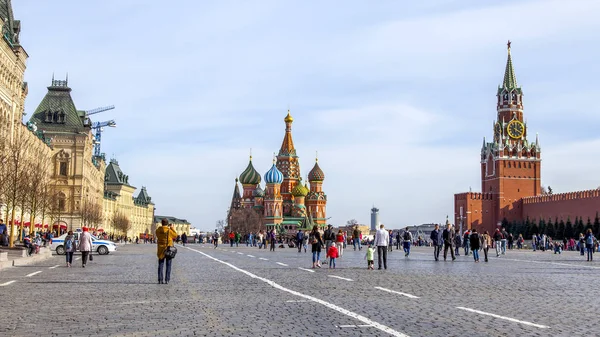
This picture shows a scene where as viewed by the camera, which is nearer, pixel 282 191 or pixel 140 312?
pixel 140 312

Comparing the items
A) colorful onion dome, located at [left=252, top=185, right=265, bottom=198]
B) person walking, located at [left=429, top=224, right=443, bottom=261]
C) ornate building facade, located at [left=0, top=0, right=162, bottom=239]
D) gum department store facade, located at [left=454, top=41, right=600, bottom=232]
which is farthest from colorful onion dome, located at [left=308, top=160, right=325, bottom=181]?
person walking, located at [left=429, top=224, right=443, bottom=261]

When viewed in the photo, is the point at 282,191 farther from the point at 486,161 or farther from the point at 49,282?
the point at 49,282

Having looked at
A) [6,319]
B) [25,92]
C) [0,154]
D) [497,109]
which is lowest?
[6,319]

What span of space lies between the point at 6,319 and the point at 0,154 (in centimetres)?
2906

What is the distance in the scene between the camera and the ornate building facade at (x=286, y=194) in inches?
5955

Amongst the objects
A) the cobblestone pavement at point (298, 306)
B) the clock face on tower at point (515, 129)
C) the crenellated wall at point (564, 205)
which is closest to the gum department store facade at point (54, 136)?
the cobblestone pavement at point (298, 306)

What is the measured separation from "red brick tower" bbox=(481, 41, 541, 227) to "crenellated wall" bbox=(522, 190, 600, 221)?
3.58 meters

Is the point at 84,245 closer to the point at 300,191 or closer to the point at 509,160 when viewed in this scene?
the point at 300,191

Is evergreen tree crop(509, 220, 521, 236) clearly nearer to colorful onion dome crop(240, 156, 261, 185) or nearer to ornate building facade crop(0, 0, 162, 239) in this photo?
colorful onion dome crop(240, 156, 261, 185)

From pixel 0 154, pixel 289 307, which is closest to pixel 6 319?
pixel 289 307

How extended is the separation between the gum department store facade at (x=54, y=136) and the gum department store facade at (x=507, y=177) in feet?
229

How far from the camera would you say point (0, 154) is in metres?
37.7

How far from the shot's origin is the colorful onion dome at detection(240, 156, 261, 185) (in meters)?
160

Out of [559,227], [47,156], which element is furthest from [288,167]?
[47,156]
